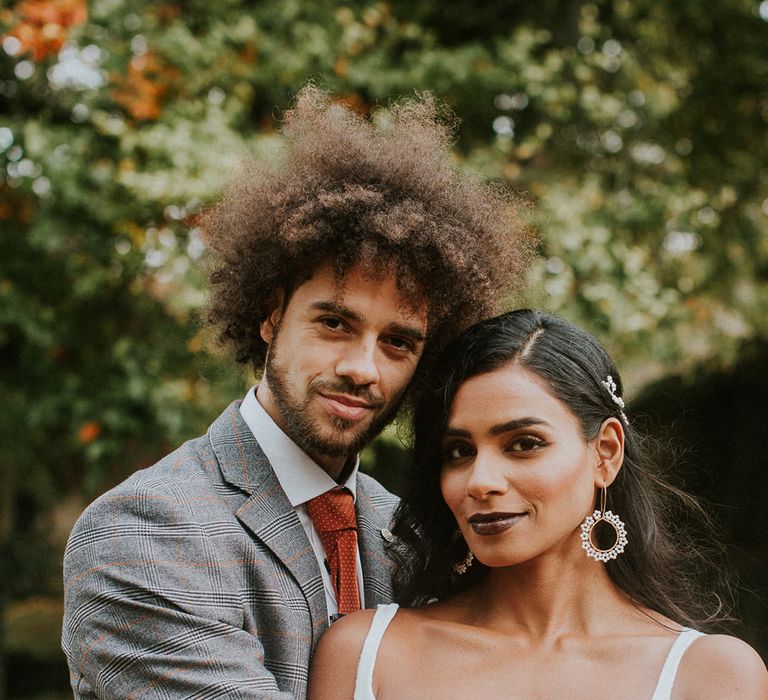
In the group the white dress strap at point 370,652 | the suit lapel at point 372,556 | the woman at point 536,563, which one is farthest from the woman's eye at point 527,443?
the suit lapel at point 372,556

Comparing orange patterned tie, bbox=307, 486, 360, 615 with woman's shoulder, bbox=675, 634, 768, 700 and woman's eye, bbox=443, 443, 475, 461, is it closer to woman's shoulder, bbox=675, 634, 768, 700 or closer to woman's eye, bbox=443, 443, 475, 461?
woman's eye, bbox=443, 443, 475, 461

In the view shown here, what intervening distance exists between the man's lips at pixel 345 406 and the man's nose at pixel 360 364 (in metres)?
0.06

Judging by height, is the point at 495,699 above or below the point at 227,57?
below

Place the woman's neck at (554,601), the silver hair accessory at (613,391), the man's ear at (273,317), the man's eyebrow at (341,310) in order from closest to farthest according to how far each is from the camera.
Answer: the woman's neck at (554,601) < the silver hair accessory at (613,391) < the man's eyebrow at (341,310) < the man's ear at (273,317)

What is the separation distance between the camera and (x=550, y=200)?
5.50m

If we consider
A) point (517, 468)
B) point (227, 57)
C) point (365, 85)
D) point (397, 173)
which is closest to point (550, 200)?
point (365, 85)

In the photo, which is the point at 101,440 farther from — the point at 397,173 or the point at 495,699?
the point at 495,699

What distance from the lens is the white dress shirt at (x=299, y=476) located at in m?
2.84

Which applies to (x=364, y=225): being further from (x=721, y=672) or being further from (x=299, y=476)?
(x=721, y=672)

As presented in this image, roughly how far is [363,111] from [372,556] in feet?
11.6

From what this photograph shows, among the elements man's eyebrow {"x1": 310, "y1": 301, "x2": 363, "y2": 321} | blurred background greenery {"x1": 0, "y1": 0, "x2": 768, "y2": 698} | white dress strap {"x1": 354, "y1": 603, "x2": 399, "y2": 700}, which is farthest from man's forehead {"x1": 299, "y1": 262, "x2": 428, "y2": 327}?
blurred background greenery {"x1": 0, "y1": 0, "x2": 768, "y2": 698}

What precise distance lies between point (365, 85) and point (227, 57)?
2.61 ft

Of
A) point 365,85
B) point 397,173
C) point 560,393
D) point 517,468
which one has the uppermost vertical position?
point 365,85

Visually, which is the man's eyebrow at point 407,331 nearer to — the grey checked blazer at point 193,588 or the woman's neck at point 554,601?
the grey checked blazer at point 193,588
